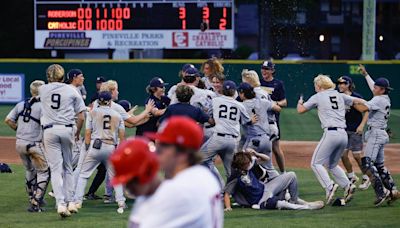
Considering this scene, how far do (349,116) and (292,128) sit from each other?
11.3 metres

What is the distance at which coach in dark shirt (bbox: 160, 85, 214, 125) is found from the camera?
1181 centimetres

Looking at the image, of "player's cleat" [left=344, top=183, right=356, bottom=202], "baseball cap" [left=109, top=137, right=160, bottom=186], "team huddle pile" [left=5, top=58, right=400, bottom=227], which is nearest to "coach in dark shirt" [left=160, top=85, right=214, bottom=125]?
"team huddle pile" [left=5, top=58, right=400, bottom=227]

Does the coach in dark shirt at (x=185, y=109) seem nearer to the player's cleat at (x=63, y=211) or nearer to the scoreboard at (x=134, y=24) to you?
the player's cleat at (x=63, y=211)

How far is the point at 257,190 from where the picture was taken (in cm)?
1291

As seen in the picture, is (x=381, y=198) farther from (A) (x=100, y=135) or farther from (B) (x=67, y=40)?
(B) (x=67, y=40)

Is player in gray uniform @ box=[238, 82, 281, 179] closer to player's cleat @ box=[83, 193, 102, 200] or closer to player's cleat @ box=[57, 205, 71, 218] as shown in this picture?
player's cleat @ box=[83, 193, 102, 200]

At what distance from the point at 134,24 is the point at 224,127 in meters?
19.2

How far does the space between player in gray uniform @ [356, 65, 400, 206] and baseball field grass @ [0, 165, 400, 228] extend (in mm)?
283

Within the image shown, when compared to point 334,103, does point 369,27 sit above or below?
above

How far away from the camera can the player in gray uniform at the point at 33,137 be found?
12141 mm

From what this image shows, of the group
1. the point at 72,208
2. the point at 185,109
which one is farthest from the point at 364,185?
the point at 72,208

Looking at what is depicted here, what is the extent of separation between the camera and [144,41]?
32.2m

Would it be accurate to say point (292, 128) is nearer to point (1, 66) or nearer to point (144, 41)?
point (144, 41)

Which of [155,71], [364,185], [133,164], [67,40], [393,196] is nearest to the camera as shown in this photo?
[133,164]
